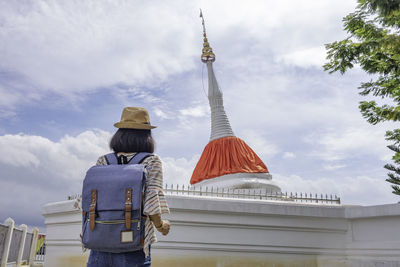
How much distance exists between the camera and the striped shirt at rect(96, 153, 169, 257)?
229cm

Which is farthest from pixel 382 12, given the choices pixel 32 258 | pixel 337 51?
pixel 32 258

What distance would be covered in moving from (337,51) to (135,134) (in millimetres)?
6346

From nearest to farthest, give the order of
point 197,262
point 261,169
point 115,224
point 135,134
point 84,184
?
1. point 115,224
2. point 84,184
3. point 135,134
4. point 197,262
5. point 261,169

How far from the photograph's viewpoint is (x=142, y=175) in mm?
2309

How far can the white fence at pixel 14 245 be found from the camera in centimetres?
850

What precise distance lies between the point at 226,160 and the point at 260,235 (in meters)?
5.44

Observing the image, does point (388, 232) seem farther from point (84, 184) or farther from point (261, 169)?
point (84, 184)

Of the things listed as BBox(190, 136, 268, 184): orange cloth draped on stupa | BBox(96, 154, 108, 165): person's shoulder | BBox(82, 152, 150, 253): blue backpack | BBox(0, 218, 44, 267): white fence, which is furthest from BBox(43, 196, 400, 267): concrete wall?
BBox(190, 136, 268, 184): orange cloth draped on stupa

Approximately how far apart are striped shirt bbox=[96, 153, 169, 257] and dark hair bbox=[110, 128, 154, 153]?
10 cm

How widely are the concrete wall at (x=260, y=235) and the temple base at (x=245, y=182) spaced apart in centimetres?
371

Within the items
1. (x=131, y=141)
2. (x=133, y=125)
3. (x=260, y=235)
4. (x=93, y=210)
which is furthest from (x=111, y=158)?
(x=260, y=235)

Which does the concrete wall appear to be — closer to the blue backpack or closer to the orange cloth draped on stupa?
the blue backpack

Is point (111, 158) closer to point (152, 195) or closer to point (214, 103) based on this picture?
point (152, 195)

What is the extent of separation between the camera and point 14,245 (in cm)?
950
